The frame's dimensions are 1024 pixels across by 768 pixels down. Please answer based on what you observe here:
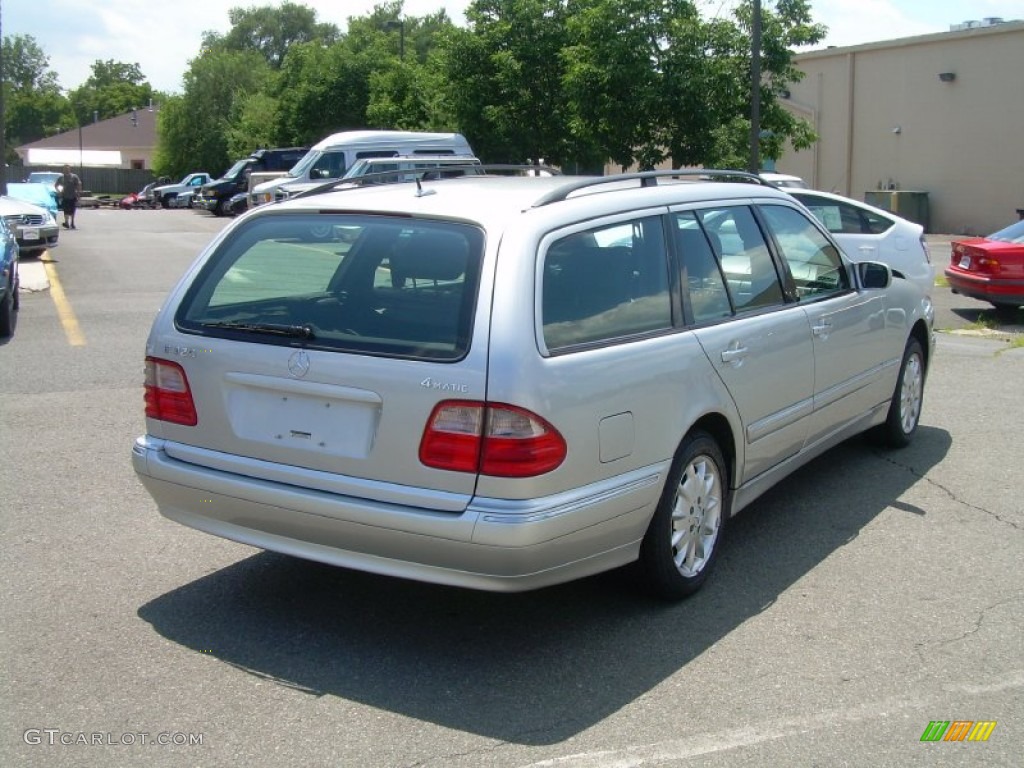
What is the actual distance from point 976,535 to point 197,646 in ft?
12.4

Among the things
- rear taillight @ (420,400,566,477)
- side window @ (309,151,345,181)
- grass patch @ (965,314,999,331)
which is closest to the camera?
rear taillight @ (420,400,566,477)

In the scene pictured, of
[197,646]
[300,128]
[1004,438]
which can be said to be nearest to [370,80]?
[300,128]

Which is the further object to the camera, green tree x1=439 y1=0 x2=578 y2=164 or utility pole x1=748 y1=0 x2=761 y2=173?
green tree x1=439 y1=0 x2=578 y2=164

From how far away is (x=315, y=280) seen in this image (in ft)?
16.6

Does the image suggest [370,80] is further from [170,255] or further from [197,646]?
[197,646]

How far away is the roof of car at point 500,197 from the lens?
457cm

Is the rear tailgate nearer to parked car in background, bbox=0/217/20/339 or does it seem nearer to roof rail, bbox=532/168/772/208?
roof rail, bbox=532/168/772/208

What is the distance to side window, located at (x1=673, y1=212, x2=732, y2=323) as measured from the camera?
516 cm

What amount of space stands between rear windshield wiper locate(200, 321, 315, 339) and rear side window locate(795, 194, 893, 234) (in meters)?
9.61

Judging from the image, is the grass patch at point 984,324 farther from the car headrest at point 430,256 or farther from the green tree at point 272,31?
the green tree at point 272,31

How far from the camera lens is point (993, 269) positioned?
14.2 meters

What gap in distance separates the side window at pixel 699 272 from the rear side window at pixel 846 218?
8.19 meters

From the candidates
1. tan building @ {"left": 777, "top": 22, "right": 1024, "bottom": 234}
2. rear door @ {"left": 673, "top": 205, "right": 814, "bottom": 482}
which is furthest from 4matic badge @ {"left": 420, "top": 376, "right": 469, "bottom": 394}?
tan building @ {"left": 777, "top": 22, "right": 1024, "bottom": 234}

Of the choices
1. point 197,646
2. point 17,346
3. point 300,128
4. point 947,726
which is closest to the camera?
point 947,726
